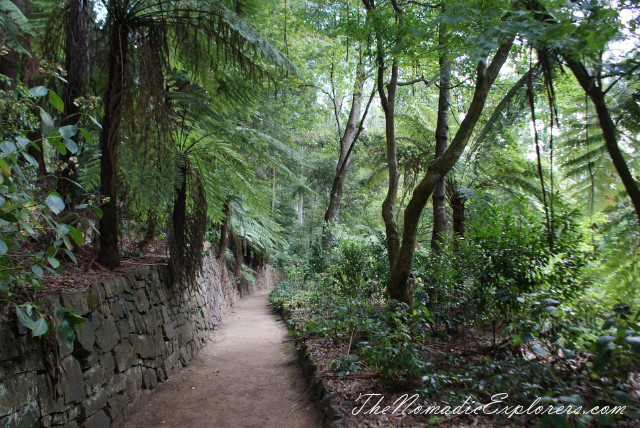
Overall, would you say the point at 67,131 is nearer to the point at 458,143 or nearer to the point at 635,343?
the point at 635,343

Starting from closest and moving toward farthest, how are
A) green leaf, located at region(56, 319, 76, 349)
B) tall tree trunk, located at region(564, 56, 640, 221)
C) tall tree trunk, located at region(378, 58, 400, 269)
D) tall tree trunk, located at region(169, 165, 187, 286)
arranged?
tall tree trunk, located at region(564, 56, 640, 221) < green leaf, located at region(56, 319, 76, 349) < tall tree trunk, located at region(378, 58, 400, 269) < tall tree trunk, located at region(169, 165, 187, 286)

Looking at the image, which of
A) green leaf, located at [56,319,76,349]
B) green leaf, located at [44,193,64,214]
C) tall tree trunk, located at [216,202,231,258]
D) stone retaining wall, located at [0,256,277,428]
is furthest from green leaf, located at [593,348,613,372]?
tall tree trunk, located at [216,202,231,258]

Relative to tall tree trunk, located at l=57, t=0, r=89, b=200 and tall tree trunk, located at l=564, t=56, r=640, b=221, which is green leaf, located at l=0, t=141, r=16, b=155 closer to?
tall tree trunk, located at l=57, t=0, r=89, b=200

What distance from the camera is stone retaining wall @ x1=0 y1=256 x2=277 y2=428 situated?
2127mm

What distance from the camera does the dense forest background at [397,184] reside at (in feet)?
6.73

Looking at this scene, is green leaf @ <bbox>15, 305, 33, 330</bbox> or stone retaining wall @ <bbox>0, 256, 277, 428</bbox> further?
stone retaining wall @ <bbox>0, 256, 277, 428</bbox>

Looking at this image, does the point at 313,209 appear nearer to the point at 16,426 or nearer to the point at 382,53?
the point at 382,53

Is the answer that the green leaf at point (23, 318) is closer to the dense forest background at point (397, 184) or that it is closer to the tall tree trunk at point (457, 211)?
the dense forest background at point (397, 184)

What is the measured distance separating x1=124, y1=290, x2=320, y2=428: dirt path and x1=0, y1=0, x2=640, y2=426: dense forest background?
0.64 metres

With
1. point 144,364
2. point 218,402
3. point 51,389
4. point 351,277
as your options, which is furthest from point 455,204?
point 51,389

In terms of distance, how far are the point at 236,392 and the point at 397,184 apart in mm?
2962

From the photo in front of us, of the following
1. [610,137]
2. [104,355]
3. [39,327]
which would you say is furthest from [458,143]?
[104,355]

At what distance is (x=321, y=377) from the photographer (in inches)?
134

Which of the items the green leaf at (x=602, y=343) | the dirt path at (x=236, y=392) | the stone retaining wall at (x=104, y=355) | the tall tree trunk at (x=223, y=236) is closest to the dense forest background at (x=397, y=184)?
the green leaf at (x=602, y=343)
